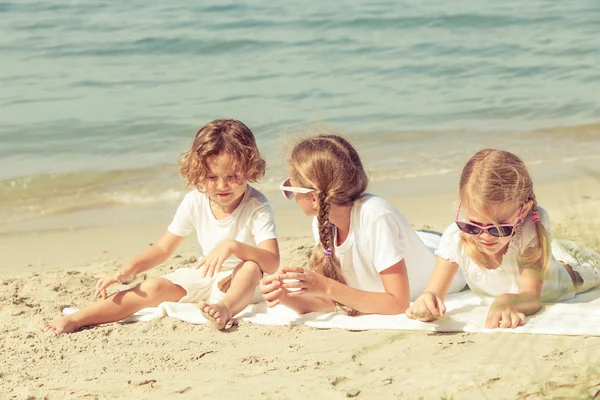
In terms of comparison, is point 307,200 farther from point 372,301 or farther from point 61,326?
point 61,326

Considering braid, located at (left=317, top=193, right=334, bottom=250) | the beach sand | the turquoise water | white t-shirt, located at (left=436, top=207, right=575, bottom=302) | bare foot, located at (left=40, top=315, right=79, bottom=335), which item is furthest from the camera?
the turquoise water

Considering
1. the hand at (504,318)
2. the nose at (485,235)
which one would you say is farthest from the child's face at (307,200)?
the hand at (504,318)

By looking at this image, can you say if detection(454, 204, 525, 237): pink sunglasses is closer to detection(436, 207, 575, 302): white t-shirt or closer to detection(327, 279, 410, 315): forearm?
detection(436, 207, 575, 302): white t-shirt

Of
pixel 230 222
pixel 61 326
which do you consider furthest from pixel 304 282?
pixel 61 326

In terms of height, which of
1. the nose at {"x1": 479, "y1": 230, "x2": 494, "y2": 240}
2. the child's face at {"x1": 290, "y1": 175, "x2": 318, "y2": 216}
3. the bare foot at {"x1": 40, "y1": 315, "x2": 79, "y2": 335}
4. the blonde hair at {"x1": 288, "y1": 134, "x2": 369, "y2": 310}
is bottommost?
the bare foot at {"x1": 40, "y1": 315, "x2": 79, "y2": 335}

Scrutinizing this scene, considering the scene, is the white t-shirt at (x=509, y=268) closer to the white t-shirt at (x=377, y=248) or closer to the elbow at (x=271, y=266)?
the white t-shirt at (x=377, y=248)

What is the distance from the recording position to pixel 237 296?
4.21 meters

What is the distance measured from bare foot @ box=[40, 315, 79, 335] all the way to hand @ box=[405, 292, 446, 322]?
A: 163cm

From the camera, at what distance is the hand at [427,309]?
3.75 m

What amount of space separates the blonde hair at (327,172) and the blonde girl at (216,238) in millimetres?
404

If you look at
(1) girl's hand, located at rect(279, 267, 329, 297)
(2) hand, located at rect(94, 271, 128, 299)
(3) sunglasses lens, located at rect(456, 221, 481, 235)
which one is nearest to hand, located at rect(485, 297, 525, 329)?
(3) sunglasses lens, located at rect(456, 221, 481, 235)

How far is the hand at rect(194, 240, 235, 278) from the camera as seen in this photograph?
3992 mm

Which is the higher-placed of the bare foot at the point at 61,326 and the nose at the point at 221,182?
the nose at the point at 221,182

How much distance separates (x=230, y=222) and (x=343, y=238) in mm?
670
